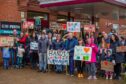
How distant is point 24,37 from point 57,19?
17.3 ft

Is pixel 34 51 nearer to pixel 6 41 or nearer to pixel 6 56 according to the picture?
pixel 6 56

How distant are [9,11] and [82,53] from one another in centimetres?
566

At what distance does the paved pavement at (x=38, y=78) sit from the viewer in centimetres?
1433

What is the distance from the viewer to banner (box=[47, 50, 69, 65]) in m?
16.3

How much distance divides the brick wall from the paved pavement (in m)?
3.79

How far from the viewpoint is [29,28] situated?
66.5 feet

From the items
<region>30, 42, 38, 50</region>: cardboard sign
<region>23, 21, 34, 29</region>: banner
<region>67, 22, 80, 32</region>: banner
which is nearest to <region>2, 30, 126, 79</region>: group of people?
<region>30, 42, 38, 50</region>: cardboard sign

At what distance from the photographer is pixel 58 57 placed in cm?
1655

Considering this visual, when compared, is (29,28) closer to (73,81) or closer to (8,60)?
(8,60)

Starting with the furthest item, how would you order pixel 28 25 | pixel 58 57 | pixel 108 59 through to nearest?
pixel 28 25 < pixel 58 57 < pixel 108 59

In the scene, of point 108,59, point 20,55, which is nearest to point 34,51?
point 20,55

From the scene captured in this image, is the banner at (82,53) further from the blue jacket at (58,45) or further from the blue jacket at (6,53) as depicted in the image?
the blue jacket at (6,53)

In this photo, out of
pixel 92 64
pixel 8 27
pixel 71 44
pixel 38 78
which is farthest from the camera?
pixel 8 27

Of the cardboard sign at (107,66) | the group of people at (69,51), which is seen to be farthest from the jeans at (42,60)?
the cardboard sign at (107,66)
